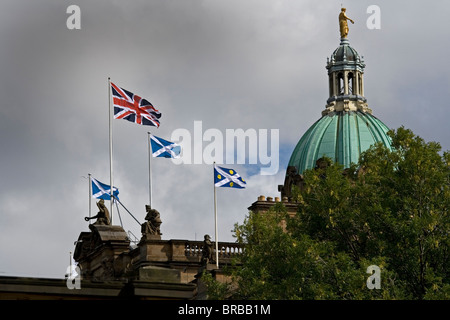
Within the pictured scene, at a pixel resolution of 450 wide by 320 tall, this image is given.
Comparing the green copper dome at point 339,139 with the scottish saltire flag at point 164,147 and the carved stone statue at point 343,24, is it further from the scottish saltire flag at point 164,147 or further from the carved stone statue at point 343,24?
the scottish saltire flag at point 164,147

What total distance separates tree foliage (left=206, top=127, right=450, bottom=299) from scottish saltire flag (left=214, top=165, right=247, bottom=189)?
41.5 ft

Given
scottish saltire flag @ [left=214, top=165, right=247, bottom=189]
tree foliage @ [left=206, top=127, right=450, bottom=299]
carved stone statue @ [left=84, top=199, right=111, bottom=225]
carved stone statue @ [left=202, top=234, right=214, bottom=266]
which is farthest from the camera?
carved stone statue @ [left=84, top=199, right=111, bottom=225]

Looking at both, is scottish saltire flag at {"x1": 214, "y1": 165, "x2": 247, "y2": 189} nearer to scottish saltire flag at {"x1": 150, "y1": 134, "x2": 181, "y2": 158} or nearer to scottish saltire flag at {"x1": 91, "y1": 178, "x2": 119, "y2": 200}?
scottish saltire flag at {"x1": 150, "y1": 134, "x2": 181, "y2": 158}

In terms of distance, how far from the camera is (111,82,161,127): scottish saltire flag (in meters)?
91.2

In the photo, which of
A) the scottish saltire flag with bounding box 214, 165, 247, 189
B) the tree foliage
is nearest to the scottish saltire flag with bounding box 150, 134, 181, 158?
the scottish saltire flag with bounding box 214, 165, 247, 189

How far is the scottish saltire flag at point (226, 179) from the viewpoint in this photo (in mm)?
89188

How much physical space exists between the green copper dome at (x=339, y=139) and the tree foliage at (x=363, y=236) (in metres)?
43.8

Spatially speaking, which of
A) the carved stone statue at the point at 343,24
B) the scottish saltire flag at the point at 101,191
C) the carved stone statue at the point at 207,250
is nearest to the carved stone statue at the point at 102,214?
the scottish saltire flag at the point at 101,191

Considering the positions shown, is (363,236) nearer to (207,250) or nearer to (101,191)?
(207,250)

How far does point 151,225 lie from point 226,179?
673 cm

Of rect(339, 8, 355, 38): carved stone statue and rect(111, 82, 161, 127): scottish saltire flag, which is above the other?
rect(339, 8, 355, 38): carved stone statue

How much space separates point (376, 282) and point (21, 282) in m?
21.2

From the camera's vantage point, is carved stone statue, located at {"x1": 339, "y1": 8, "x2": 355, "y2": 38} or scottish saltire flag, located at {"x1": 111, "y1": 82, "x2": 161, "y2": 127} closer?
scottish saltire flag, located at {"x1": 111, "y1": 82, "x2": 161, "y2": 127}

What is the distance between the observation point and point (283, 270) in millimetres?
71750
